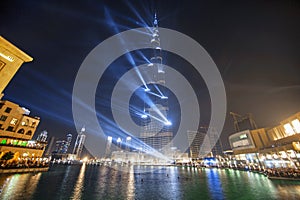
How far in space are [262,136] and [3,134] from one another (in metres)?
102

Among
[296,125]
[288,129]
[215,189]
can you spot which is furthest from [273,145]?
[215,189]

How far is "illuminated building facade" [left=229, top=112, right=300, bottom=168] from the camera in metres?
38.9

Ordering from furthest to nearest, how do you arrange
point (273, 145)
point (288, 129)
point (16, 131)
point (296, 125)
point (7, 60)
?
point (273, 145) < point (16, 131) < point (288, 129) < point (296, 125) < point (7, 60)

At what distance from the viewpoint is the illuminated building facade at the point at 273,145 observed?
38.9 metres

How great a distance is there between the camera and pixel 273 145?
1948 inches

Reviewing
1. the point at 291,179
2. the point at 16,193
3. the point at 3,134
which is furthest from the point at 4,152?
the point at 291,179

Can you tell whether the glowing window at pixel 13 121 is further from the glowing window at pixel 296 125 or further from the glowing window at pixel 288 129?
the glowing window at pixel 288 129

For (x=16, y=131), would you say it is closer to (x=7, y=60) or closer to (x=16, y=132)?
(x=16, y=132)

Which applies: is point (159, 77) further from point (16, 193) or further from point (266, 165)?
point (16, 193)

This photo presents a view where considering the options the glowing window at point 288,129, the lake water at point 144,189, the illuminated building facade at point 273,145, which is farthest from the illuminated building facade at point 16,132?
the glowing window at point 288,129

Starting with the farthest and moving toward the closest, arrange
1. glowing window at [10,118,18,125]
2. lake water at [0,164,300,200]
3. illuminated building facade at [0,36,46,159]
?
glowing window at [10,118,18,125]
illuminated building facade at [0,36,46,159]
lake water at [0,164,300,200]

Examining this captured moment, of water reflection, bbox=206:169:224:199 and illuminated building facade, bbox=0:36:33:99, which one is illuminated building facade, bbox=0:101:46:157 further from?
water reflection, bbox=206:169:224:199

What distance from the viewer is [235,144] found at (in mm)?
83688

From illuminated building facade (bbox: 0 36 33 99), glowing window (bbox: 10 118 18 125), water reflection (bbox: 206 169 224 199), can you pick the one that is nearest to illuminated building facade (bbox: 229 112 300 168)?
water reflection (bbox: 206 169 224 199)
